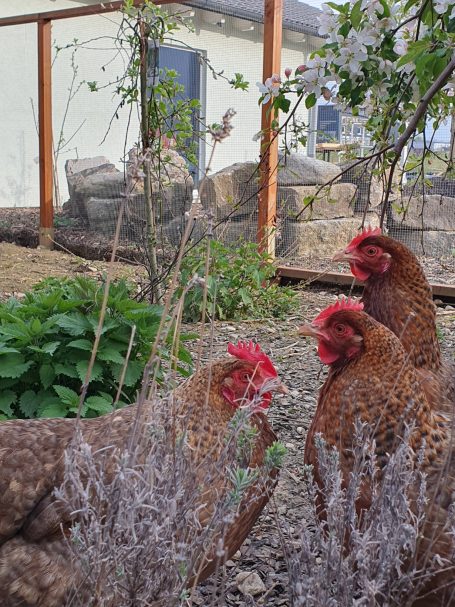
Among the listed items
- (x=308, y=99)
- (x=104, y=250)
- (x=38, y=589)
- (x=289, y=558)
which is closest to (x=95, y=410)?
(x=38, y=589)

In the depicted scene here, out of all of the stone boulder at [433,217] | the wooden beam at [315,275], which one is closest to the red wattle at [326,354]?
the wooden beam at [315,275]

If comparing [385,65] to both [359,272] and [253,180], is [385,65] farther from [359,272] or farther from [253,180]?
[253,180]

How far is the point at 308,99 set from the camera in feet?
10.1

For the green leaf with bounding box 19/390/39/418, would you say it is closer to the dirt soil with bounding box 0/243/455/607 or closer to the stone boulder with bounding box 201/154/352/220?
the dirt soil with bounding box 0/243/455/607

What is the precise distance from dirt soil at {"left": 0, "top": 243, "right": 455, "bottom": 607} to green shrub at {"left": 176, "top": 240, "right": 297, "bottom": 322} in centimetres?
16

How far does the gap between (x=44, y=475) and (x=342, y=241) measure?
6.81 meters

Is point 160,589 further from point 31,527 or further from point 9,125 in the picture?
point 9,125

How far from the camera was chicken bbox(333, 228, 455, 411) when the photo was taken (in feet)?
9.34

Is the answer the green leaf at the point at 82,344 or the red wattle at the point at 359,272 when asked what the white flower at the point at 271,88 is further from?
the green leaf at the point at 82,344

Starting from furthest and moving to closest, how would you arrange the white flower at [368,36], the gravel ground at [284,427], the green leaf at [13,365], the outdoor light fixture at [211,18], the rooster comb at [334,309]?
the outdoor light fixture at [211,18] < the green leaf at [13,365] < the white flower at [368,36] < the gravel ground at [284,427] < the rooster comb at [334,309]

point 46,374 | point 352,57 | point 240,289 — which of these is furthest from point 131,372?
point 240,289

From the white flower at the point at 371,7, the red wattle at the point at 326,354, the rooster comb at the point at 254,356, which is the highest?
the white flower at the point at 371,7

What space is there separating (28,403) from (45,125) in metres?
6.57

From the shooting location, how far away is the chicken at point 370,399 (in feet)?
6.75
